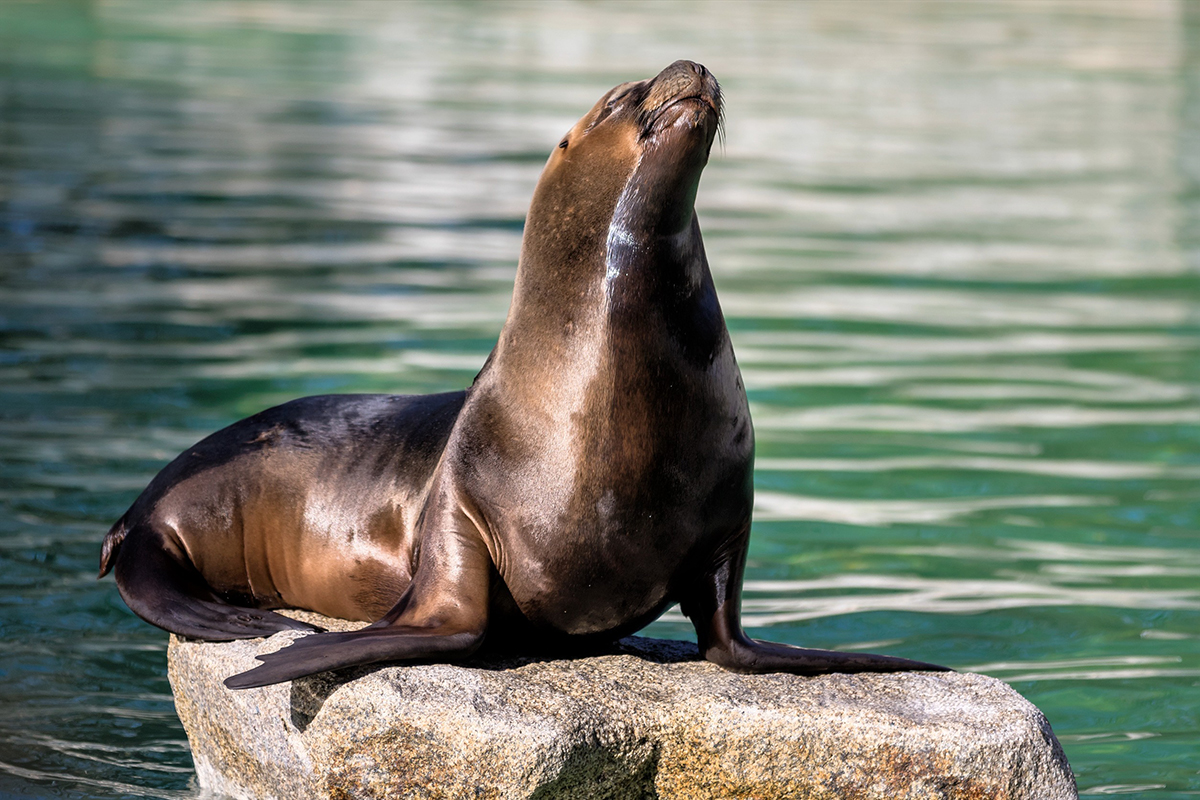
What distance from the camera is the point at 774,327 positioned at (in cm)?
1008

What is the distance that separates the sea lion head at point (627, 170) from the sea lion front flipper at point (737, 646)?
0.80 meters

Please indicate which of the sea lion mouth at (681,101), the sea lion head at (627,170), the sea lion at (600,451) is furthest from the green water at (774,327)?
the sea lion mouth at (681,101)

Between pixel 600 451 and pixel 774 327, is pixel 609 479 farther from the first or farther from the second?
pixel 774 327

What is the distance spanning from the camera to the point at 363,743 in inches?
143

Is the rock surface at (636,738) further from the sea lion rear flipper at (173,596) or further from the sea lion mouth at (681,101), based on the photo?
the sea lion mouth at (681,101)

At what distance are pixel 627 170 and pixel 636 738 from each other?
1318mm

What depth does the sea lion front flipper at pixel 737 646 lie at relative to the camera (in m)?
4.05

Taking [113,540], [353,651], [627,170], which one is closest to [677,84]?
[627,170]

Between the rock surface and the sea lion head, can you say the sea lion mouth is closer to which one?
the sea lion head

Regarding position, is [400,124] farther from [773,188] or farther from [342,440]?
[342,440]

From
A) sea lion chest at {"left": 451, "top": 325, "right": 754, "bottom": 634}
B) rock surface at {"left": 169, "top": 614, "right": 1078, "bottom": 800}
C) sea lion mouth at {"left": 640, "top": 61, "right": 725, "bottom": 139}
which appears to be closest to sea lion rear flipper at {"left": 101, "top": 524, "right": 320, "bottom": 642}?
rock surface at {"left": 169, "top": 614, "right": 1078, "bottom": 800}

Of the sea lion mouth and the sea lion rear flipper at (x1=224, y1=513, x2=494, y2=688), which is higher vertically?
the sea lion mouth

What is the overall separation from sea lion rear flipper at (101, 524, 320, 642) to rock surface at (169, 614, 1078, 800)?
0.85 feet

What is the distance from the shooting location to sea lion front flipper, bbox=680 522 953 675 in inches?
159
